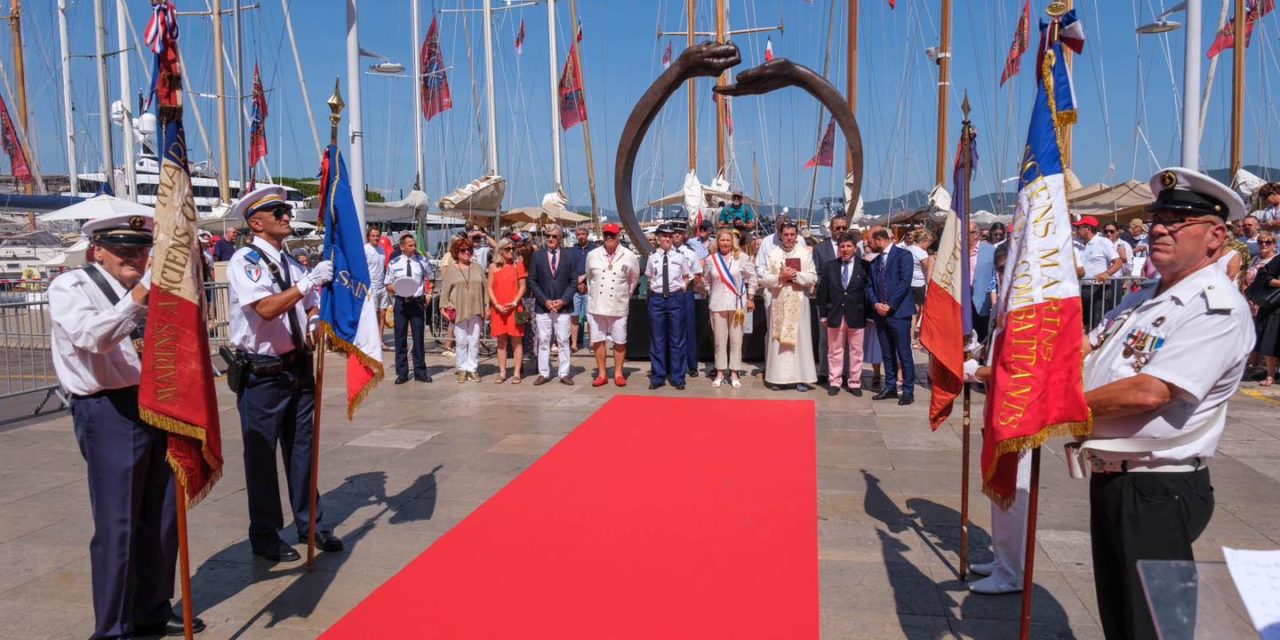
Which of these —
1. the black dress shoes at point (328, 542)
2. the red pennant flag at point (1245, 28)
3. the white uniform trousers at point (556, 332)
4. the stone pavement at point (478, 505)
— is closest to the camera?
the stone pavement at point (478, 505)

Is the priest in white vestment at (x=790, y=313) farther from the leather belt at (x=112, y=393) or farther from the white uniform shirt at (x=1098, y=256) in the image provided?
the leather belt at (x=112, y=393)

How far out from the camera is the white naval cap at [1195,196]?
266 cm

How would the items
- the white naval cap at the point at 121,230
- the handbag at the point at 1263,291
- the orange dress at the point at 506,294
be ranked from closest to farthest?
the white naval cap at the point at 121,230, the handbag at the point at 1263,291, the orange dress at the point at 506,294

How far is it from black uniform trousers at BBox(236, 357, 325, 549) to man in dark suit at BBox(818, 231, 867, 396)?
624 cm

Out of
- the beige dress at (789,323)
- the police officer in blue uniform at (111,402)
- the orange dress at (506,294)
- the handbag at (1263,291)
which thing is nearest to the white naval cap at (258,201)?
the police officer in blue uniform at (111,402)

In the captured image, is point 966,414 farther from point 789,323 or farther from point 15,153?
point 15,153

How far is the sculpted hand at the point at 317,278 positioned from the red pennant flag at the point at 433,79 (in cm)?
1458

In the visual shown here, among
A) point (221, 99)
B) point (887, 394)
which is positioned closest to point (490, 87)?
point (221, 99)

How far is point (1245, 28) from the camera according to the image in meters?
16.0

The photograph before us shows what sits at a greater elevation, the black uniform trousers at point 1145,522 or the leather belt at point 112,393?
the leather belt at point 112,393

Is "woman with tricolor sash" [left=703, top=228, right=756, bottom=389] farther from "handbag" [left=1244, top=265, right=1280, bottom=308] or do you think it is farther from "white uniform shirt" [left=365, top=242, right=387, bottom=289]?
"handbag" [left=1244, top=265, right=1280, bottom=308]

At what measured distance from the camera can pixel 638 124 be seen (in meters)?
11.4

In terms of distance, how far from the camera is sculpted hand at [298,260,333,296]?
416cm

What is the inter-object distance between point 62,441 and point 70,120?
16.4m
